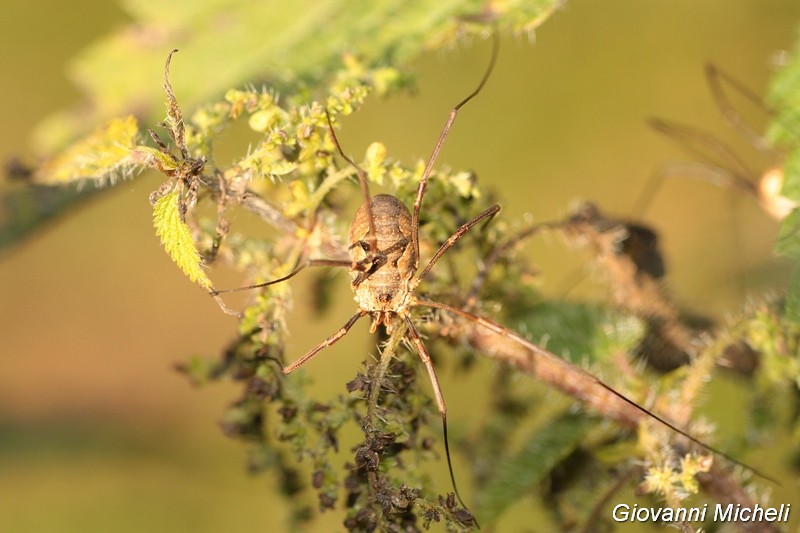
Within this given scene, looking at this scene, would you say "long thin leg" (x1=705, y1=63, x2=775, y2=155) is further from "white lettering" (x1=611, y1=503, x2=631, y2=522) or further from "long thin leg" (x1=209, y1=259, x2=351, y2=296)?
"long thin leg" (x1=209, y1=259, x2=351, y2=296)

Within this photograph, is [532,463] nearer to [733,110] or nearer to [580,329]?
[580,329]

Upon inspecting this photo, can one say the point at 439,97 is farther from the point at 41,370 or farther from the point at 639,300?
the point at 41,370

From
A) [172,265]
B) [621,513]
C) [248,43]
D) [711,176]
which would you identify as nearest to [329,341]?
[621,513]

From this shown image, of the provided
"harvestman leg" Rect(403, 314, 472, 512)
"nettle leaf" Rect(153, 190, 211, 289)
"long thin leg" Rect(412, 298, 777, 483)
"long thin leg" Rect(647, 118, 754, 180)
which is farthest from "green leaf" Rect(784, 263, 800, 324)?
"long thin leg" Rect(647, 118, 754, 180)

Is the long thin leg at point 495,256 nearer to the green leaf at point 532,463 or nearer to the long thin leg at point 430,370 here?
the long thin leg at point 430,370

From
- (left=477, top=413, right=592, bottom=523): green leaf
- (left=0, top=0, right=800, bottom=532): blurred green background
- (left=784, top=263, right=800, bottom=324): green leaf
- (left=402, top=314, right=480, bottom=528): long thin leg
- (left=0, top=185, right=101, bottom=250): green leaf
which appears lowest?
(left=477, top=413, right=592, bottom=523): green leaf

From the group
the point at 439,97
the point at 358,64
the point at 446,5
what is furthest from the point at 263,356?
the point at 439,97

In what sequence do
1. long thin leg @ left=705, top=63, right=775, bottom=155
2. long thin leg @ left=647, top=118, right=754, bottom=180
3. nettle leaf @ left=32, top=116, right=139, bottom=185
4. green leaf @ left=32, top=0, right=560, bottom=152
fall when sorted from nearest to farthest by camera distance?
nettle leaf @ left=32, top=116, right=139, bottom=185 → green leaf @ left=32, top=0, right=560, bottom=152 → long thin leg @ left=705, top=63, right=775, bottom=155 → long thin leg @ left=647, top=118, right=754, bottom=180
